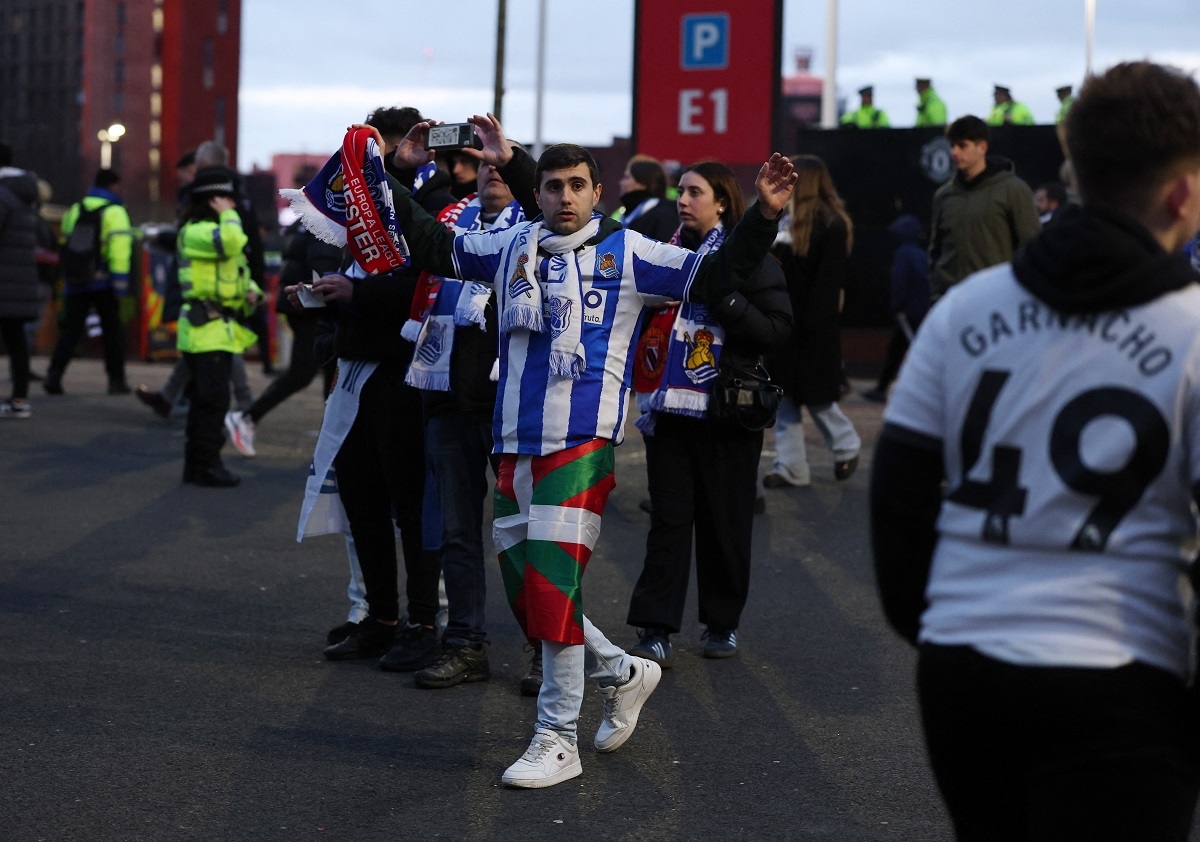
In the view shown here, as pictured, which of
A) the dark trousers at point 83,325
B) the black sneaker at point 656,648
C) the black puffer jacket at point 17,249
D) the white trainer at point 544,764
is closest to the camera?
the white trainer at point 544,764

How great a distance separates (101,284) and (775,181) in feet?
35.9

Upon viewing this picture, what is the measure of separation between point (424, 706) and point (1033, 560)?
348 centimetres

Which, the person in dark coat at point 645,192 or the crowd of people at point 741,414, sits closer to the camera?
the crowd of people at point 741,414

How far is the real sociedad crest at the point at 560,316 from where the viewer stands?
183 inches

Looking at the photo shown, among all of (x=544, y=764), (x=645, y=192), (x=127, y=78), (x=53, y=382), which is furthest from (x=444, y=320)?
(x=127, y=78)

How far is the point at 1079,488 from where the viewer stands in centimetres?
214

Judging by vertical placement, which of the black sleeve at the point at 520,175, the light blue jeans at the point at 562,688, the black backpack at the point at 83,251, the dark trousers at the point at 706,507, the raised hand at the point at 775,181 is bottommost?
the light blue jeans at the point at 562,688

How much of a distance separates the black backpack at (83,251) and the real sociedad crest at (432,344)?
366 inches

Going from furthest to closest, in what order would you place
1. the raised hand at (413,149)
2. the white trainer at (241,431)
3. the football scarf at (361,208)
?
the white trainer at (241,431) → the raised hand at (413,149) → the football scarf at (361,208)

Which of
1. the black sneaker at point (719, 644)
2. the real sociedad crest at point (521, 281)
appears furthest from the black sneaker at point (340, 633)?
the real sociedad crest at point (521, 281)

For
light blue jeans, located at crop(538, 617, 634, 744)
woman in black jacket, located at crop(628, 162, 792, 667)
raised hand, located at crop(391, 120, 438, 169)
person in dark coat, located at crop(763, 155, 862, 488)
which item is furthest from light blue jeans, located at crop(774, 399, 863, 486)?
light blue jeans, located at crop(538, 617, 634, 744)

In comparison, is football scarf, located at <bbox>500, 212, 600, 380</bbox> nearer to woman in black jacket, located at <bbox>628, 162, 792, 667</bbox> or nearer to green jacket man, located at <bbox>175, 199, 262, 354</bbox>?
woman in black jacket, located at <bbox>628, 162, 792, 667</bbox>

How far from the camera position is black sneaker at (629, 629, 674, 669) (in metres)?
5.96

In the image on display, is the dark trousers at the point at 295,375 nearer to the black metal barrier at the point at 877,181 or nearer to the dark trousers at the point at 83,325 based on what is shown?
the dark trousers at the point at 83,325
